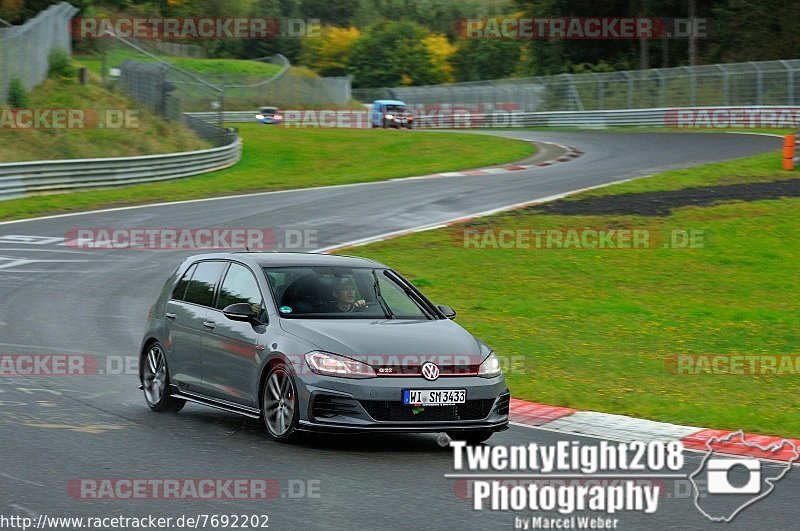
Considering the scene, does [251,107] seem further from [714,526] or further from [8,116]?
[714,526]

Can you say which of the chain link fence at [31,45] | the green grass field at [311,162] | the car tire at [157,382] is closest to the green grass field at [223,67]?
the green grass field at [311,162]

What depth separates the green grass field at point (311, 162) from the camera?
33109 millimetres

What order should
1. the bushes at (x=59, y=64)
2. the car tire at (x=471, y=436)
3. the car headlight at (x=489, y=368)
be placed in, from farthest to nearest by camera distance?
1. the bushes at (x=59, y=64)
2. the car headlight at (x=489, y=368)
3. the car tire at (x=471, y=436)

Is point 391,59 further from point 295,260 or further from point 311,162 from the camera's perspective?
point 295,260

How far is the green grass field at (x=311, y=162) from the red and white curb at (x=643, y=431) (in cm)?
2056

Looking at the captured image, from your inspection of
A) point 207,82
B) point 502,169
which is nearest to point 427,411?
point 502,169

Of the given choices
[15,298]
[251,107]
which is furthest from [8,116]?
[251,107]

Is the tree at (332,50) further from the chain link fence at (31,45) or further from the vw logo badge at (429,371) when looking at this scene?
the vw logo badge at (429,371)

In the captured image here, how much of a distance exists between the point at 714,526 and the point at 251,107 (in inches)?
3210

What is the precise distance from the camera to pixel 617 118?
2562 inches

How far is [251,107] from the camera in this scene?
286 feet

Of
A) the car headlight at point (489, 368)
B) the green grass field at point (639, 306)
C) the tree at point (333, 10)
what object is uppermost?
the tree at point (333, 10)

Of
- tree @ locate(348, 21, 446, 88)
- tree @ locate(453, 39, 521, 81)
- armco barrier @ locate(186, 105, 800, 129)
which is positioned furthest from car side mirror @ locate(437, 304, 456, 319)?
tree @ locate(453, 39, 521, 81)

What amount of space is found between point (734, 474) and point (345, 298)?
3.47m
